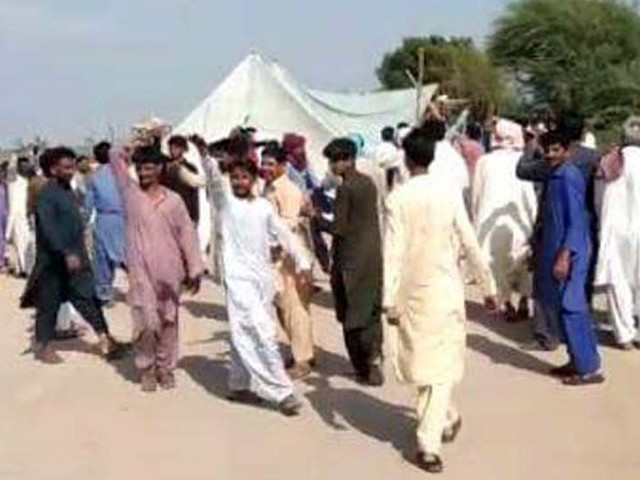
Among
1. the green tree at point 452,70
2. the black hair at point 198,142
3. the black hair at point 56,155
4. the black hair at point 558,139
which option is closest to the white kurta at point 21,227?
the black hair at point 198,142

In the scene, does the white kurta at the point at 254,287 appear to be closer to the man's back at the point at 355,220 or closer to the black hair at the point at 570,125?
the man's back at the point at 355,220

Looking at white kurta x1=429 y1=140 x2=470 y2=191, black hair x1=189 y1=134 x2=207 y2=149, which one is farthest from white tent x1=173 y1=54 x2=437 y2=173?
white kurta x1=429 y1=140 x2=470 y2=191

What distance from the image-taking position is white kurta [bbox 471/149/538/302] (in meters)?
10.6

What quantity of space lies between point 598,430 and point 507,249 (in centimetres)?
342

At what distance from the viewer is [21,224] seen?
16422mm

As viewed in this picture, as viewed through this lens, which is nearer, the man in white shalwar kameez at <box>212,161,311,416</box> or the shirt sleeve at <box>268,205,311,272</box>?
the man in white shalwar kameez at <box>212,161,311,416</box>

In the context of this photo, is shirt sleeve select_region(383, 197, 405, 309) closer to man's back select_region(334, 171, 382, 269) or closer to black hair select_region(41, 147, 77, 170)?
man's back select_region(334, 171, 382, 269)

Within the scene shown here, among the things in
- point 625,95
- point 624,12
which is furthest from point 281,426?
point 624,12

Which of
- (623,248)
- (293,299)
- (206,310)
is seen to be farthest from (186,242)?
(206,310)

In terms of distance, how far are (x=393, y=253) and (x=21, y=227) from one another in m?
10.5

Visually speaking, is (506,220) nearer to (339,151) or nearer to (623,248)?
(623,248)

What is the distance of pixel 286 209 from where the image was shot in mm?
9086

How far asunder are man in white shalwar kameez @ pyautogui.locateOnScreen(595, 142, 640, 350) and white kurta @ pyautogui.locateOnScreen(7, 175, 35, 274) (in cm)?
865

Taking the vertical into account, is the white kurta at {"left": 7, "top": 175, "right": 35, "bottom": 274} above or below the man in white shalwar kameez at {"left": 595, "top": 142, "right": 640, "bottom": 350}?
below
